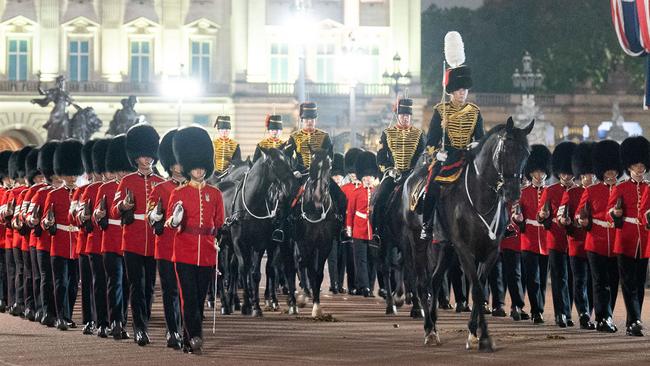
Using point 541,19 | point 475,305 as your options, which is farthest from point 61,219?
point 541,19

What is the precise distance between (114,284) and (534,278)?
4921 millimetres

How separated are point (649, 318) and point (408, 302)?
348 centimetres

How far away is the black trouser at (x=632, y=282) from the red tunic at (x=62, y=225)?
545cm

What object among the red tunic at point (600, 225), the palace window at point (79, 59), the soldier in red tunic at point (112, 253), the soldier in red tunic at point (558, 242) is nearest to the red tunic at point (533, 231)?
the soldier in red tunic at point (558, 242)

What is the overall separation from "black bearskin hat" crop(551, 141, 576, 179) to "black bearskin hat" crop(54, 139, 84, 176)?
5.06 meters

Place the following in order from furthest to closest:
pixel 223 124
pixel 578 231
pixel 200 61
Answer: pixel 200 61
pixel 223 124
pixel 578 231

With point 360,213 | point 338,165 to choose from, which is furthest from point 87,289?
point 338,165

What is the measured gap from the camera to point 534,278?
17.3 m

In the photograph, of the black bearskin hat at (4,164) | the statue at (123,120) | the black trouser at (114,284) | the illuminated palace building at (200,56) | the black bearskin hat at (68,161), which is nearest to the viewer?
the black trouser at (114,284)

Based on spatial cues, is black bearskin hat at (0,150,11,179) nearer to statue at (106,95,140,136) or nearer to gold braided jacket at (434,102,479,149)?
gold braided jacket at (434,102,479,149)

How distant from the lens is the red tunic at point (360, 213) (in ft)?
70.6

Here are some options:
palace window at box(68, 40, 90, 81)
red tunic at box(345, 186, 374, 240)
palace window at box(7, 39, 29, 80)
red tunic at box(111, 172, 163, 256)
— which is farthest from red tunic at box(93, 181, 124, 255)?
palace window at box(7, 39, 29, 80)

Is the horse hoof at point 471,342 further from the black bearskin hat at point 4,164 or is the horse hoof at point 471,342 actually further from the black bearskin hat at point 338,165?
the black bearskin hat at point 338,165

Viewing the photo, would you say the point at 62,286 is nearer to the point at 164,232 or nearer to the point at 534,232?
the point at 164,232
